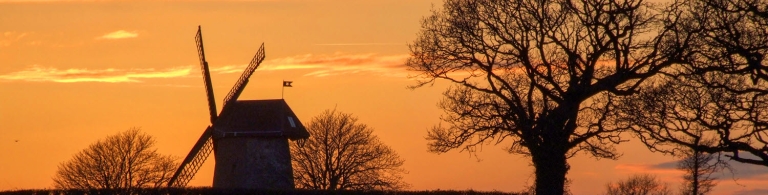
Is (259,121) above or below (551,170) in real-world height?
above

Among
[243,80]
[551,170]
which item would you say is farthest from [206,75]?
[551,170]

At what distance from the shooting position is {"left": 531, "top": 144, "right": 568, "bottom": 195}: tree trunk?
46094 mm

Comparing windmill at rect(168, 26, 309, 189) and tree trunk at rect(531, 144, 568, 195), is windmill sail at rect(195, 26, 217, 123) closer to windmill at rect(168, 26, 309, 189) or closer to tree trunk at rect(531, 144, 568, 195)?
windmill at rect(168, 26, 309, 189)

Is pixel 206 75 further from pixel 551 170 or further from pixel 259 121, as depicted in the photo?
pixel 551 170

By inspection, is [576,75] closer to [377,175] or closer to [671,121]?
[671,121]

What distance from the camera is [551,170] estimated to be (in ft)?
→ 152

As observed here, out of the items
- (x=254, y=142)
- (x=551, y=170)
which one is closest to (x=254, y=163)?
(x=254, y=142)

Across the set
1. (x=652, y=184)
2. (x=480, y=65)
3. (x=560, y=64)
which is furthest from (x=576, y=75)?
(x=652, y=184)

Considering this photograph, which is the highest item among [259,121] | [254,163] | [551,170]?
[259,121]

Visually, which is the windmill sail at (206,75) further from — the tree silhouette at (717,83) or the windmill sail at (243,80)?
the tree silhouette at (717,83)

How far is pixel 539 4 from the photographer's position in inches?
1793

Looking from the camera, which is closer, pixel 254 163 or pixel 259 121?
pixel 254 163

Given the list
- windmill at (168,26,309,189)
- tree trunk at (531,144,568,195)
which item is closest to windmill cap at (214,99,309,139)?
windmill at (168,26,309,189)

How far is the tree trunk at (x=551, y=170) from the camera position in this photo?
151 feet
